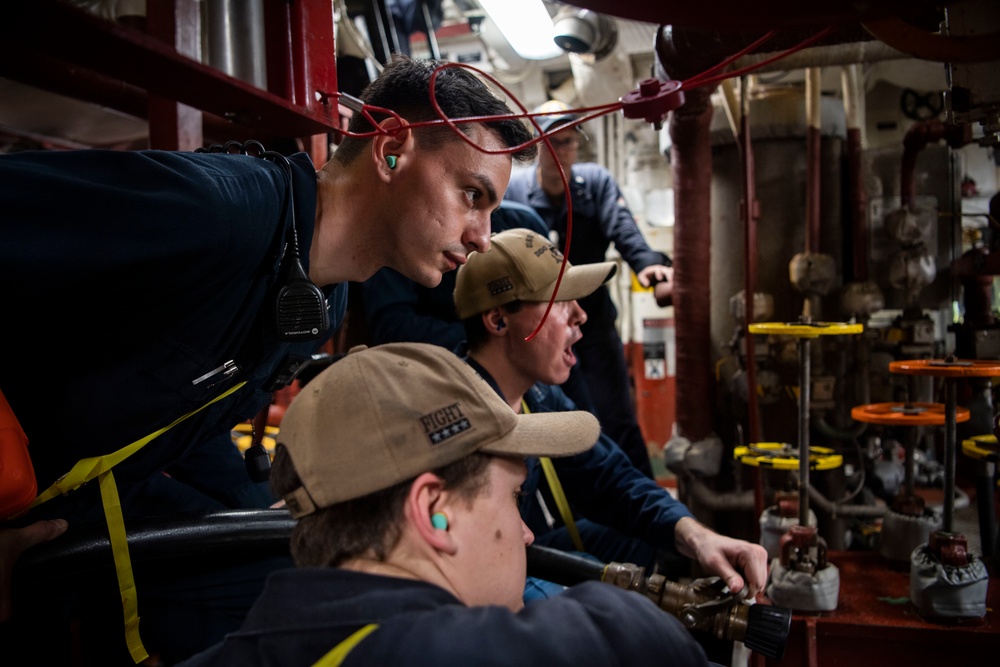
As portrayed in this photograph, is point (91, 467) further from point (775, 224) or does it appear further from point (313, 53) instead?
point (775, 224)

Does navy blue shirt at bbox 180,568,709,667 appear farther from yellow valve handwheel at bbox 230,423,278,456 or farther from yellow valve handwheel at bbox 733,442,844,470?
yellow valve handwheel at bbox 230,423,278,456

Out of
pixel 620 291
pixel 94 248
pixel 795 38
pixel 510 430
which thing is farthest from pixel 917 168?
pixel 94 248

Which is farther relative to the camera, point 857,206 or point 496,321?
point 857,206

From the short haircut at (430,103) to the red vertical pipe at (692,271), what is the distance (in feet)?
5.44

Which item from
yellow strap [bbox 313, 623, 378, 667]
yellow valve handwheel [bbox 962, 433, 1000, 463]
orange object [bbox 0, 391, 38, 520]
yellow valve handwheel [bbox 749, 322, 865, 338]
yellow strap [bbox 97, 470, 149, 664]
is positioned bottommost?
yellow valve handwheel [bbox 962, 433, 1000, 463]

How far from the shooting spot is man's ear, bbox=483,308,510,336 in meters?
2.03

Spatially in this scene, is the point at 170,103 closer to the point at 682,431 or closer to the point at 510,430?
the point at 510,430

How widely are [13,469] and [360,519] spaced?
1.65 feet

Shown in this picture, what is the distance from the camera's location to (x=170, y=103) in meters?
1.83

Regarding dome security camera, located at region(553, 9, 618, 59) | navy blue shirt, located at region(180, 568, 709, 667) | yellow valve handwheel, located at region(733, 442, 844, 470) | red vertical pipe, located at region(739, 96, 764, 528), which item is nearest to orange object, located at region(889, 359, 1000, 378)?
yellow valve handwheel, located at region(733, 442, 844, 470)

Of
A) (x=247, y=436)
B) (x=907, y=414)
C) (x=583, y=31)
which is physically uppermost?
(x=583, y=31)

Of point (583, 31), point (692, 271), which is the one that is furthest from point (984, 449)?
point (583, 31)

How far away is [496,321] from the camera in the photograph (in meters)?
2.03

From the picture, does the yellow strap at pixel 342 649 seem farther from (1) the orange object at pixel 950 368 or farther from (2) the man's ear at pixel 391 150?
(1) the orange object at pixel 950 368
